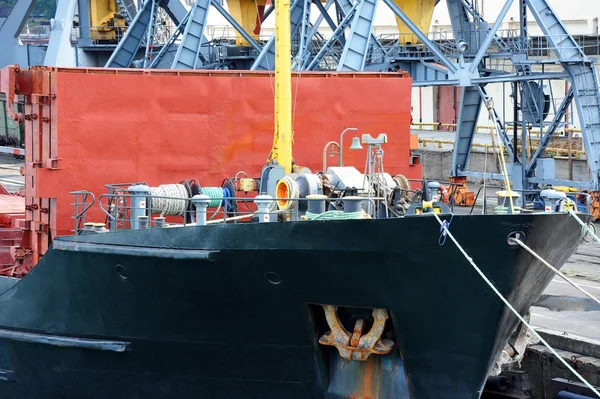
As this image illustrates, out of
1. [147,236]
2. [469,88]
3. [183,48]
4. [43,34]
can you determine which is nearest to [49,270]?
[147,236]

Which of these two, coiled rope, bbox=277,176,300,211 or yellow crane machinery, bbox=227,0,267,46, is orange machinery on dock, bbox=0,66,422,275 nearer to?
coiled rope, bbox=277,176,300,211

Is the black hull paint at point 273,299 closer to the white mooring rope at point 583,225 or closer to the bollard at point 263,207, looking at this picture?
the white mooring rope at point 583,225

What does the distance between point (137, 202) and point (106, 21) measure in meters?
35.2

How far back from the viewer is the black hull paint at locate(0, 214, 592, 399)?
1296 cm

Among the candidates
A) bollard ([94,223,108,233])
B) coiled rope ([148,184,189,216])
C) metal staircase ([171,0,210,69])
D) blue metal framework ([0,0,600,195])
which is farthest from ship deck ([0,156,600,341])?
metal staircase ([171,0,210,69])

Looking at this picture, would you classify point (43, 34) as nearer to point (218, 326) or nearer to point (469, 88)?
point (469, 88)

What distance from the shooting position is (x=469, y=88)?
36438mm

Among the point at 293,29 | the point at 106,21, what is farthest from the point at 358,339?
the point at 106,21

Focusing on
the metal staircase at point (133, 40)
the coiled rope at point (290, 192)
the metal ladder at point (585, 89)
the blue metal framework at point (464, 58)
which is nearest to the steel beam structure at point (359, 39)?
the blue metal framework at point (464, 58)

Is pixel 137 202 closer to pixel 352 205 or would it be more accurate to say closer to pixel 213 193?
pixel 213 193

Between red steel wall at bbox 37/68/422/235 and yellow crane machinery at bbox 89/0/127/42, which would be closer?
red steel wall at bbox 37/68/422/235

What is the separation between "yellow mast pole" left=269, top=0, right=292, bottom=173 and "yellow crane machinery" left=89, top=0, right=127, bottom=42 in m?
33.4

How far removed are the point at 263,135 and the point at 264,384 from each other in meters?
4.36

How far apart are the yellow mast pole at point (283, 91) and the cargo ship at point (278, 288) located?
0.07 ft
